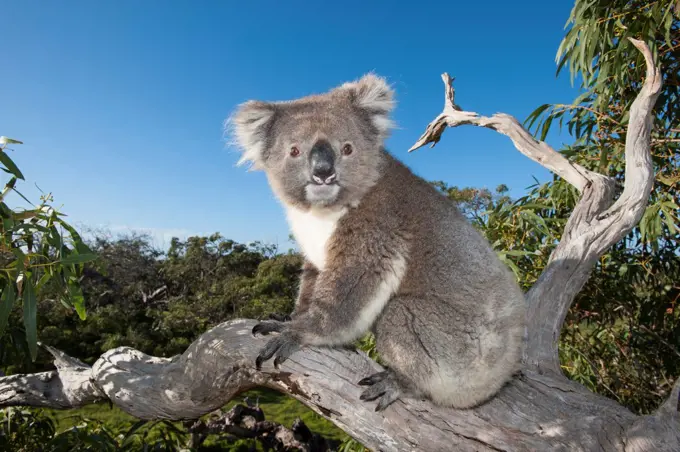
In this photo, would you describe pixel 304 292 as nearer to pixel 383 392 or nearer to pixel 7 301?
pixel 383 392

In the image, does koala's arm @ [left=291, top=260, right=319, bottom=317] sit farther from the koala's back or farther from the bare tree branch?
the koala's back

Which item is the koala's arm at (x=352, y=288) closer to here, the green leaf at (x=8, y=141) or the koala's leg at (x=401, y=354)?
the koala's leg at (x=401, y=354)

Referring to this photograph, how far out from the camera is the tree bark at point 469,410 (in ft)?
6.01

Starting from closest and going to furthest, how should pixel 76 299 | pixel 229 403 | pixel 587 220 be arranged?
1. pixel 76 299
2. pixel 587 220
3. pixel 229 403

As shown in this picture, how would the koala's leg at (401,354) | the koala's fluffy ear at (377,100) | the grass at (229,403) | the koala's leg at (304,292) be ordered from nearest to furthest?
1. the koala's leg at (401,354)
2. the koala's leg at (304,292)
3. the koala's fluffy ear at (377,100)
4. the grass at (229,403)

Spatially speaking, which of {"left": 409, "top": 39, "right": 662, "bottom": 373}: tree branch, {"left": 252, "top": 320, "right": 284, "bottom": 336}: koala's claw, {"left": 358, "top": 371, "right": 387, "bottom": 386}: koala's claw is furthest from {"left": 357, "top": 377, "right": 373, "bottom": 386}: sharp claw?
{"left": 409, "top": 39, "right": 662, "bottom": 373}: tree branch

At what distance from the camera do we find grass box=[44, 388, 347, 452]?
4824mm

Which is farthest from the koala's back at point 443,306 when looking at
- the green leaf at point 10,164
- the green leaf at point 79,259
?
the green leaf at point 10,164

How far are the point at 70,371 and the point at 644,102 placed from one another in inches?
156

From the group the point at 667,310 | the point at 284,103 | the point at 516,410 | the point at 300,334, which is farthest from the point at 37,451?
the point at 667,310

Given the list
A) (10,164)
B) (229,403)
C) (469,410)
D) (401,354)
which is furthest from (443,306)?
(229,403)

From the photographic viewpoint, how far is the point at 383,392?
1.83 metres

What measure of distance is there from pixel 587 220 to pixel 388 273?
5.54ft

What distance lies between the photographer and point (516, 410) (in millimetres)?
1913
